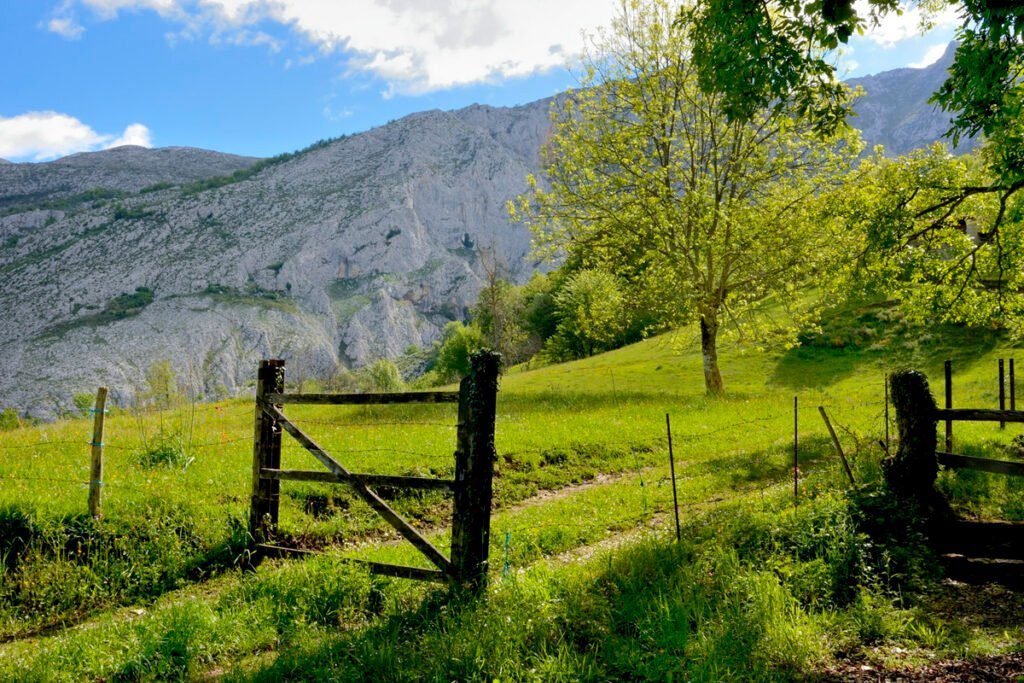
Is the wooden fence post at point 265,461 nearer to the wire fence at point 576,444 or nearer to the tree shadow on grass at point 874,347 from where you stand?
the wire fence at point 576,444

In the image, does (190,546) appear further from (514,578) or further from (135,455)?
(514,578)

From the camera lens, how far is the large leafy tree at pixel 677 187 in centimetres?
2781

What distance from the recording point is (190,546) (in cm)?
1001

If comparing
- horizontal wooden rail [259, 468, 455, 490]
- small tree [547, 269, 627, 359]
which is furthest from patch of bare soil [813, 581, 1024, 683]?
small tree [547, 269, 627, 359]

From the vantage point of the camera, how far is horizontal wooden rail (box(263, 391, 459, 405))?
314 inches

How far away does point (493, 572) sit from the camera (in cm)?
907

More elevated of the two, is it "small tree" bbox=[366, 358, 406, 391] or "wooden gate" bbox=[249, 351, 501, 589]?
"wooden gate" bbox=[249, 351, 501, 589]

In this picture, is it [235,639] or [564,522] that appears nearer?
[235,639]

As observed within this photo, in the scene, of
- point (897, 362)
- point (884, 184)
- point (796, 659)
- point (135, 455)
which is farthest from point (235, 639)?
point (897, 362)

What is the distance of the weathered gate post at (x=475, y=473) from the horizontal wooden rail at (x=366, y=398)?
395 mm

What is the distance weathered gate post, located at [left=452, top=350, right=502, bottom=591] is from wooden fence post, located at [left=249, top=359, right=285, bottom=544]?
413 centimetres

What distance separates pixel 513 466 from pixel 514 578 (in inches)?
348

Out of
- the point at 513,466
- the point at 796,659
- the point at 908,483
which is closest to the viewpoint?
the point at 796,659

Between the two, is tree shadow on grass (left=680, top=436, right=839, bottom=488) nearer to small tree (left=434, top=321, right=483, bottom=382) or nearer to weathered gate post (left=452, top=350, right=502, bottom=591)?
weathered gate post (left=452, top=350, right=502, bottom=591)
